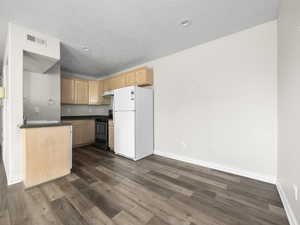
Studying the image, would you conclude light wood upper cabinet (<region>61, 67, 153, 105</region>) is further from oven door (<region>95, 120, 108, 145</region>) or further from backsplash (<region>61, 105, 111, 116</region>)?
oven door (<region>95, 120, 108, 145</region>)

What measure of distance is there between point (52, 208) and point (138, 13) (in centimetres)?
284

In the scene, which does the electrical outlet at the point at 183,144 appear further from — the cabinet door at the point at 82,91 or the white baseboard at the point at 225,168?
the cabinet door at the point at 82,91

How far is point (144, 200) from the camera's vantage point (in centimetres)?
165

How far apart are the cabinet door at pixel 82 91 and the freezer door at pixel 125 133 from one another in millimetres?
1888

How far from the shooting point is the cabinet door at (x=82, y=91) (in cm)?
440

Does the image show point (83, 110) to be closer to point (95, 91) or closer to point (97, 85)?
point (95, 91)

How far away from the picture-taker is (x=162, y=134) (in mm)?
3424

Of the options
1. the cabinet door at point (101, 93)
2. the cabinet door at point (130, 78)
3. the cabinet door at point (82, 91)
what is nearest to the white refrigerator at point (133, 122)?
the cabinet door at point (130, 78)

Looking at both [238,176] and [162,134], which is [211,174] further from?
[162,134]

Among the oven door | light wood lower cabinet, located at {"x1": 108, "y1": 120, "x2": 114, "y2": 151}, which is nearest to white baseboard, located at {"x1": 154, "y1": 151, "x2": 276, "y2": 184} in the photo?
light wood lower cabinet, located at {"x1": 108, "y1": 120, "x2": 114, "y2": 151}

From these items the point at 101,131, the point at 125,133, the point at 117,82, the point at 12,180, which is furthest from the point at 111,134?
the point at 12,180

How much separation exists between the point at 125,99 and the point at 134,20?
1692mm

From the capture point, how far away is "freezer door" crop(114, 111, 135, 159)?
9.99 ft

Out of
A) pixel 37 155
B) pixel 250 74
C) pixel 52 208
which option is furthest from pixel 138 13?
pixel 52 208
